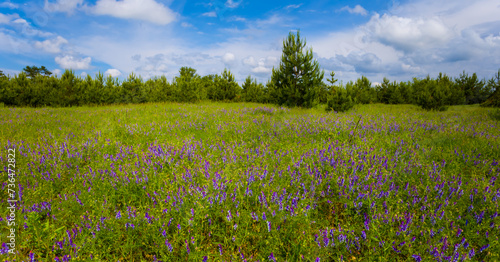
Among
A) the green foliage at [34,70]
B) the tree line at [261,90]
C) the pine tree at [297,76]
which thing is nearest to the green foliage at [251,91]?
the tree line at [261,90]

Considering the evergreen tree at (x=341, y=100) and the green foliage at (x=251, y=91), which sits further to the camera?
the green foliage at (x=251, y=91)

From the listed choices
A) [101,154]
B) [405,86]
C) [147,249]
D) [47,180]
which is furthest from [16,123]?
[405,86]

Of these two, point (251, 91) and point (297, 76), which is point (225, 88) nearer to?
point (251, 91)

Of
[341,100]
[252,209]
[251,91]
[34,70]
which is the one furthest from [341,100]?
[34,70]

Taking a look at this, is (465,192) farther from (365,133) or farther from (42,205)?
(42,205)

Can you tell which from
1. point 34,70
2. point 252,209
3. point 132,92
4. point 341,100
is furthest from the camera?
point 34,70

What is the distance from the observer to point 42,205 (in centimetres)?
268

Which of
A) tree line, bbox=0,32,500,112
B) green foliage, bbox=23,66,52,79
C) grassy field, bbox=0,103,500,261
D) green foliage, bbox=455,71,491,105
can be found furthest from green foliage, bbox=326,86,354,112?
green foliage, bbox=23,66,52,79

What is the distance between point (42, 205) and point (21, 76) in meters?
24.6

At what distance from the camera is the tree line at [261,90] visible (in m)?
15.3

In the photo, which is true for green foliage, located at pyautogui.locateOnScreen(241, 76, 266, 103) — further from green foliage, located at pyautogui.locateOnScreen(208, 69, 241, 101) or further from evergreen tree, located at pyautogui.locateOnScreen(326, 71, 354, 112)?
evergreen tree, located at pyautogui.locateOnScreen(326, 71, 354, 112)

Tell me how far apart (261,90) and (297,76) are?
44.6 ft

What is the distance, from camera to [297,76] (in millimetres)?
15648

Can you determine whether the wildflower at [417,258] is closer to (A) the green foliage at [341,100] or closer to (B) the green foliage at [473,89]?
(A) the green foliage at [341,100]
